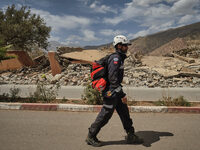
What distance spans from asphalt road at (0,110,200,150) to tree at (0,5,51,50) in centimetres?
1367

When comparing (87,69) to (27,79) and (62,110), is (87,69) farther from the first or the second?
(62,110)

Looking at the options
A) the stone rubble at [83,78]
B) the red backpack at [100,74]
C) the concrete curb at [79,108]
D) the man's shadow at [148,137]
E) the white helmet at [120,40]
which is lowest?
the man's shadow at [148,137]

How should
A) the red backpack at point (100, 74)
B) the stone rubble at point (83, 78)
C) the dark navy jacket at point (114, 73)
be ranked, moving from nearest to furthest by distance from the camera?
the dark navy jacket at point (114, 73) → the red backpack at point (100, 74) → the stone rubble at point (83, 78)

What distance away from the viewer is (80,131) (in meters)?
4.16

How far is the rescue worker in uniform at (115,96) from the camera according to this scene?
10.5 ft

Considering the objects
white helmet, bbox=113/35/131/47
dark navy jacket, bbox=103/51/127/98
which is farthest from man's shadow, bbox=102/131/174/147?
white helmet, bbox=113/35/131/47

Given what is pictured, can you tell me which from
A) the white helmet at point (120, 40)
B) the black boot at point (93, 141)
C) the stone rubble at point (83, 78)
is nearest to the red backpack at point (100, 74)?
the white helmet at point (120, 40)

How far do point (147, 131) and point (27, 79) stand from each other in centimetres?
909

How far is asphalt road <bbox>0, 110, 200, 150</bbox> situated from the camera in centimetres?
347

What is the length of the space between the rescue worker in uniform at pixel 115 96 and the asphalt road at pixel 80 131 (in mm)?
198

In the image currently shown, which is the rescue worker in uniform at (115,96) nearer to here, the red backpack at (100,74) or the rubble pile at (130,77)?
the red backpack at (100,74)

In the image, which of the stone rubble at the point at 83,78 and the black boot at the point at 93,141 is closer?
the black boot at the point at 93,141

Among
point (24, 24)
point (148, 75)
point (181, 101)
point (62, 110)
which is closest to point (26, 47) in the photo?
point (24, 24)

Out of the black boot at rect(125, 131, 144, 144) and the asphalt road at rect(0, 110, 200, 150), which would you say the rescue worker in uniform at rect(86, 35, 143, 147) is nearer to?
the black boot at rect(125, 131, 144, 144)
